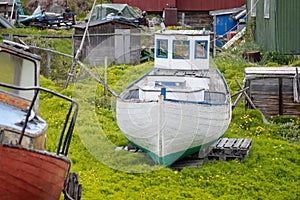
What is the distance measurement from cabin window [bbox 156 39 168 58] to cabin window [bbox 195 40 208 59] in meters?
0.77

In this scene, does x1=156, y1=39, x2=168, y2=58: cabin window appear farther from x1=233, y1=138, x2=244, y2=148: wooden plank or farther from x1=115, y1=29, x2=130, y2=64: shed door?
x1=115, y1=29, x2=130, y2=64: shed door

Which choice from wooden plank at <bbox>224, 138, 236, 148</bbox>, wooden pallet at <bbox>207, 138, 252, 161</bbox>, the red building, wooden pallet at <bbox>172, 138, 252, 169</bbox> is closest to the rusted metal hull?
wooden pallet at <bbox>172, 138, 252, 169</bbox>

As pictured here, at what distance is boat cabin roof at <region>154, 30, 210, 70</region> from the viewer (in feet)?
58.7

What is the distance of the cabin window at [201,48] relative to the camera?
17984mm

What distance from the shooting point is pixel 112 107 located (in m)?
20.2

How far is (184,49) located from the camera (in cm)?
1803

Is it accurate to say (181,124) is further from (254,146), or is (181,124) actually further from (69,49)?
(69,49)

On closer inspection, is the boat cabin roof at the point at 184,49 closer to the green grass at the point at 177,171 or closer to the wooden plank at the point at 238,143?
the green grass at the point at 177,171

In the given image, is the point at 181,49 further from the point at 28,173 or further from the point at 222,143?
the point at 28,173

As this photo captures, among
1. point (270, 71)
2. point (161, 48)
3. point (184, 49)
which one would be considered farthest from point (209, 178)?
point (270, 71)

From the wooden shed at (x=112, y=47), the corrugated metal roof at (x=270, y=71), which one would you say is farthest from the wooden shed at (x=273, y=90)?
the wooden shed at (x=112, y=47)

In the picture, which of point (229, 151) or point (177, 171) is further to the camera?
point (229, 151)

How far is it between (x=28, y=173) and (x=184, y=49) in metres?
9.43

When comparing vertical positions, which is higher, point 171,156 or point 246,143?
point 246,143
